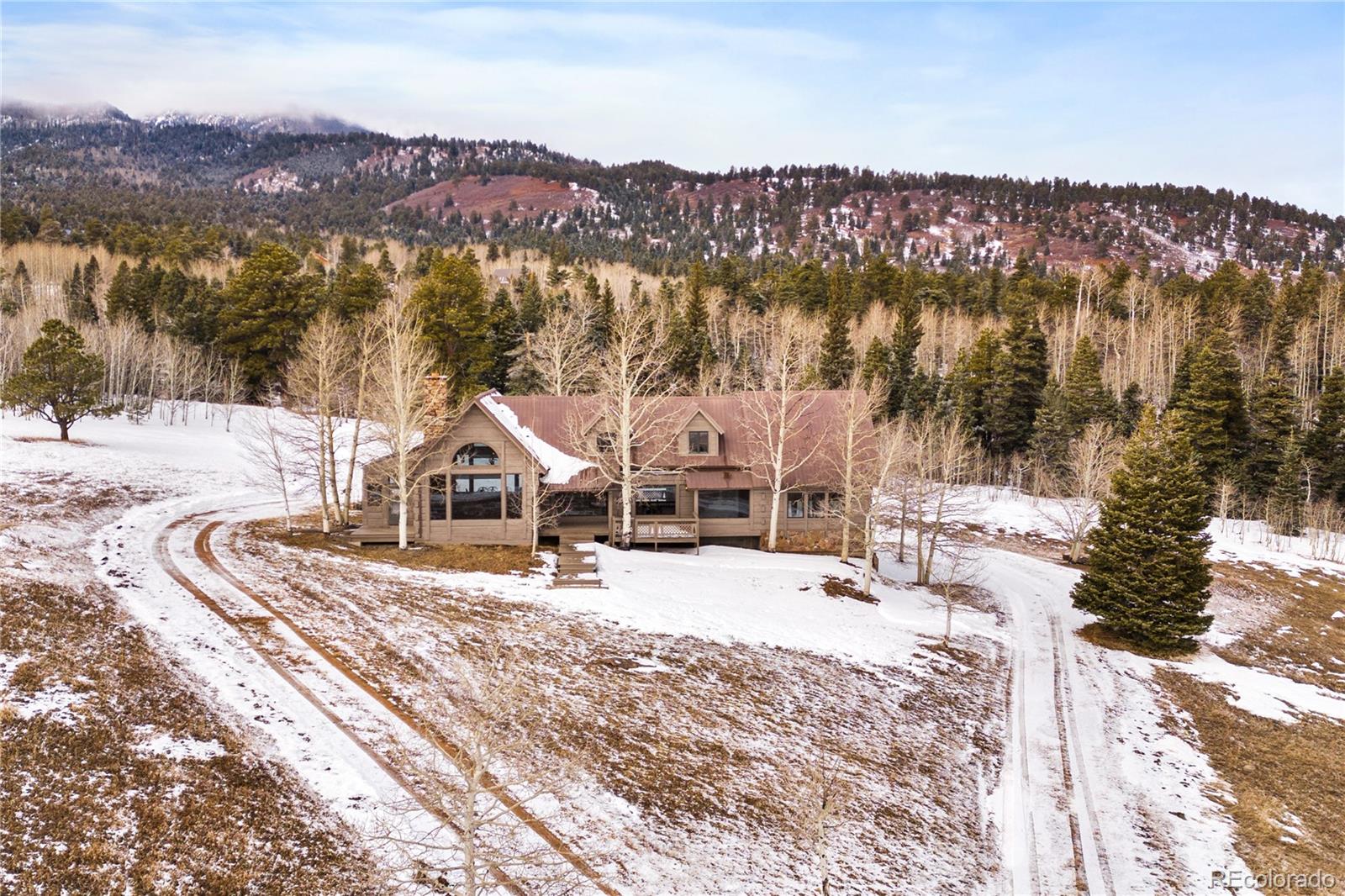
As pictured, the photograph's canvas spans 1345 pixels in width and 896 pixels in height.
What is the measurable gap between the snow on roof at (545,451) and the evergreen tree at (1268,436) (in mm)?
46253

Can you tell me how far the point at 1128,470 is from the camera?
27.4m

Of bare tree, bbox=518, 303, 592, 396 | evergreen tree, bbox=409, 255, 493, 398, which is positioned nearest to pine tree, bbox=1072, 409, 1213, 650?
bare tree, bbox=518, 303, 592, 396

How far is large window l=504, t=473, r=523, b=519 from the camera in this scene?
96.9ft

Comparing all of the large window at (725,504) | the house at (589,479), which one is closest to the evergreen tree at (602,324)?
the house at (589,479)

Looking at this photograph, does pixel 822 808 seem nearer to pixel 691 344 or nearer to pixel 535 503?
pixel 535 503

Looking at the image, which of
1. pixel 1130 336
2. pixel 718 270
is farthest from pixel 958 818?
pixel 718 270

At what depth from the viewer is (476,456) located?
95.9 feet

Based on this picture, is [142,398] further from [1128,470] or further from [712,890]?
[1128,470]

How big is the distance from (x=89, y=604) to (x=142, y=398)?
44.7 meters

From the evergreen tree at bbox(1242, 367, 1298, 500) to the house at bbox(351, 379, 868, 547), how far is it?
112 ft

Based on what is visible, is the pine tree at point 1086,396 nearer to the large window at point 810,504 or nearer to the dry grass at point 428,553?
the large window at point 810,504

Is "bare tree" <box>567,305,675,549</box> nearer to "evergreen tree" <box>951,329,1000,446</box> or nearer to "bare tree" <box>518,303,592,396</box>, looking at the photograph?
"bare tree" <box>518,303,592,396</box>

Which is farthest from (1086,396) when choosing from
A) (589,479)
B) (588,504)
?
(589,479)

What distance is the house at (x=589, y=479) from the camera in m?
29.0
